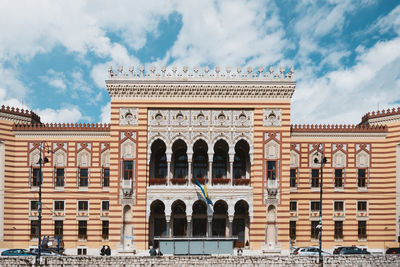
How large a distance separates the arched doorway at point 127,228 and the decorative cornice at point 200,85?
1040cm

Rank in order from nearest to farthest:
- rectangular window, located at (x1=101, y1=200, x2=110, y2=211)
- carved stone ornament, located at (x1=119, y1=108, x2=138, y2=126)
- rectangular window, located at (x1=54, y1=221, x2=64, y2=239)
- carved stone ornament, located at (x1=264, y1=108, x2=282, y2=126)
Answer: carved stone ornament, located at (x1=119, y1=108, x2=138, y2=126), carved stone ornament, located at (x1=264, y1=108, x2=282, y2=126), rectangular window, located at (x1=54, y1=221, x2=64, y2=239), rectangular window, located at (x1=101, y1=200, x2=110, y2=211)

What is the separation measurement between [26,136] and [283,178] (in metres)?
25.1

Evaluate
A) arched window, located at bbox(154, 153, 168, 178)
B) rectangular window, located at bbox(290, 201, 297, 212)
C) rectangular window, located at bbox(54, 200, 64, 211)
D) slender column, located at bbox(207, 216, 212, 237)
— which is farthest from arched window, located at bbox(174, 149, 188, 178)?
rectangular window, located at bbox(54, 200, 64, 211)

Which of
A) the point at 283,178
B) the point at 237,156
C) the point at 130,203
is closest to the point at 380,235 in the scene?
the point at 283,178

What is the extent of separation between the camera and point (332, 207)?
36812 millimetres

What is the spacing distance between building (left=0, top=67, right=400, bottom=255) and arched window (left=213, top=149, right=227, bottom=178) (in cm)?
10

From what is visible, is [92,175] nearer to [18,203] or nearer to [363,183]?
[18,203]

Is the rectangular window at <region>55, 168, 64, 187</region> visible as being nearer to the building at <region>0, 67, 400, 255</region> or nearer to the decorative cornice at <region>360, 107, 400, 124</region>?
the building at <region>0, 67, 400, 255</region>

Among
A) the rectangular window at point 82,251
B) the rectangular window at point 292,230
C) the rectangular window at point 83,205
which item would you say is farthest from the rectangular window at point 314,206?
the rectangular window at point 82,251

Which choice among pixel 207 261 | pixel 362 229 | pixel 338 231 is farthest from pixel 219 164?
pixel 362 229

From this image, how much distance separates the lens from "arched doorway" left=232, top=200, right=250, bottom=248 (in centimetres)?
3622

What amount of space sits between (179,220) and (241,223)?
604cm

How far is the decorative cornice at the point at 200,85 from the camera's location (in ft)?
113

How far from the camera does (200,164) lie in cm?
3788
